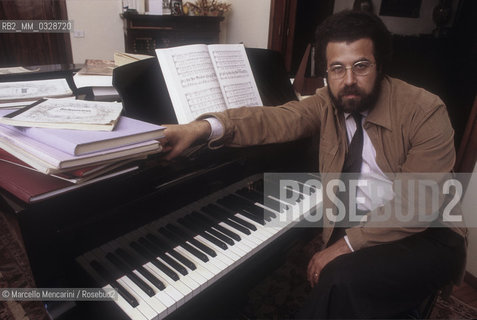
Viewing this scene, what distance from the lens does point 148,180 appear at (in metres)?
0.90

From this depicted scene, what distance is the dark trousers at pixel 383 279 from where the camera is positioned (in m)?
1.11

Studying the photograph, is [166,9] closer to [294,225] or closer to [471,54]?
[471,54]

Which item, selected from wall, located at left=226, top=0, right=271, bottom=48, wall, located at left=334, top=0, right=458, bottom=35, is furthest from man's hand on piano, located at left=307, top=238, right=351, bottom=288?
wall, located at left=334, top=0, right=458, bottom=35

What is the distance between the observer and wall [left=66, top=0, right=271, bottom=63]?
14.7 feet

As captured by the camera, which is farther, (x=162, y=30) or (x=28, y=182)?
(x=162, y=30)

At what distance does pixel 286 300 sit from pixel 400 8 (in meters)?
5.14

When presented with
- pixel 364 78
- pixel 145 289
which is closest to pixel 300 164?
pixel 364 78

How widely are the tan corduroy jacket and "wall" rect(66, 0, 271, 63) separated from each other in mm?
3274

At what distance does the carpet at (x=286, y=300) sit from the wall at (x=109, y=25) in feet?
10.8

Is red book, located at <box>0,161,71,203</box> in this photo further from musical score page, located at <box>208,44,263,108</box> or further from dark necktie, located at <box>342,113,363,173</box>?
dark necktie, located at <box>342,113,363,173</box>

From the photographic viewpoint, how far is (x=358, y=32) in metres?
1.28

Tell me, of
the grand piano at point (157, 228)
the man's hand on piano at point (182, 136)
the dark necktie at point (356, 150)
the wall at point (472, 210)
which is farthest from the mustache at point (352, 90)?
the wall at point (472, 210)

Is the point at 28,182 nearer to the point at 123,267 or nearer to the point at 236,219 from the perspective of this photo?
the point at 123,267

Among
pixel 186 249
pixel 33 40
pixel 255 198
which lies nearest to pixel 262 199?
pixel 255 198
